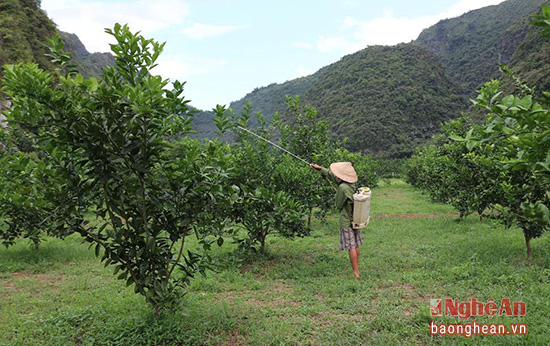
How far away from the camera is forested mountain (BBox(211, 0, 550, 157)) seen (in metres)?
58.8

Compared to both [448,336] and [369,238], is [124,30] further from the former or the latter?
[369,238]

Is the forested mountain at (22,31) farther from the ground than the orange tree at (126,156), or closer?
farther from the ground

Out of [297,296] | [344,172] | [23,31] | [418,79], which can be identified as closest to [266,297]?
[297,296]

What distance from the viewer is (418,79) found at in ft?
242

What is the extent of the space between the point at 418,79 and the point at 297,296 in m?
77.5

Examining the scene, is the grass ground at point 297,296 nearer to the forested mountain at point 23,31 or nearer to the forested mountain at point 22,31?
the forested mountain at point 23,31

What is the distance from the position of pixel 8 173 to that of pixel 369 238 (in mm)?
9367

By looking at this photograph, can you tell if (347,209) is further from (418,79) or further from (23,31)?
(418,79)

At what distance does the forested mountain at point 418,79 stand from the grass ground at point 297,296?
3896cm

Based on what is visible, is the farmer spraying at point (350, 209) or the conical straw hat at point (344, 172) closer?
the farmer spraying at point (350, 209)

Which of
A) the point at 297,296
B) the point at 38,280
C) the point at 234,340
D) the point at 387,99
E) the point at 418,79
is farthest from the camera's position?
the point at 418,79

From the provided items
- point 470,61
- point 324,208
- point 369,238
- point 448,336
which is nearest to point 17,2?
point 324,208

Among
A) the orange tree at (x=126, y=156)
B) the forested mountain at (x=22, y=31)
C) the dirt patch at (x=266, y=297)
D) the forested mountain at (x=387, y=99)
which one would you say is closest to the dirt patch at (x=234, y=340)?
the orange tree at (x=126, y=156)

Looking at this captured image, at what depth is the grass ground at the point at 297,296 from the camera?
4.18m
